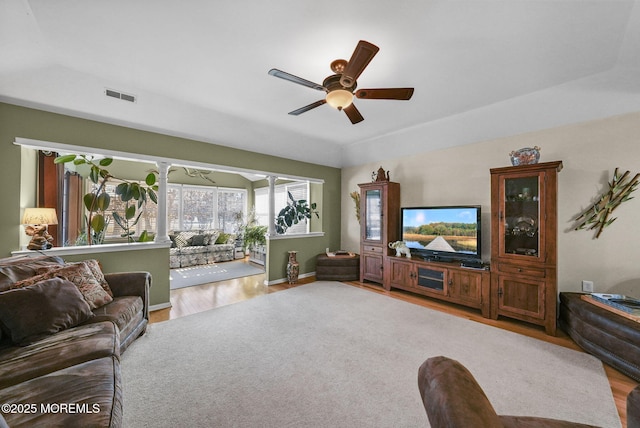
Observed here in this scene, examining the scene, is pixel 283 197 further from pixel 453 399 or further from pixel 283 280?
pixel 453 399

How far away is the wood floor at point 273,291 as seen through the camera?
203 cm

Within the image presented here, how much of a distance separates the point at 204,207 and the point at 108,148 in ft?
15.3

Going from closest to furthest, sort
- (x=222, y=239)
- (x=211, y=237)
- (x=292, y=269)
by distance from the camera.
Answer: (x=292, y=269), (x=211, y=237), (x=222, y=239)

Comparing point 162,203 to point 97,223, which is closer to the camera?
point 97,223

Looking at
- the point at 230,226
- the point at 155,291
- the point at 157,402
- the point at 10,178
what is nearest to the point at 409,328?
the point at 157,402

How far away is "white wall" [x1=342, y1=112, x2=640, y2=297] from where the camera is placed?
106 inches

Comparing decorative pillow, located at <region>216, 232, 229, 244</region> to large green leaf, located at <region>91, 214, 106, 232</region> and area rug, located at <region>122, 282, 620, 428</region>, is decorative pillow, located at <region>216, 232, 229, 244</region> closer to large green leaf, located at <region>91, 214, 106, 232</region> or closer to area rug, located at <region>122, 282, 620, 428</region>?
large green leaf, located at <region>91, 214, 106, 232</region>

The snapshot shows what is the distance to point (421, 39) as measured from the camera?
211 cm

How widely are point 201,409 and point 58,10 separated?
3.09 m

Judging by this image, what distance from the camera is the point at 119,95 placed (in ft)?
9.75

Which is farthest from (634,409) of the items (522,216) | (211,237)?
(211,237)

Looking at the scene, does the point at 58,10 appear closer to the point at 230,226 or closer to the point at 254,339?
the point at 254,339

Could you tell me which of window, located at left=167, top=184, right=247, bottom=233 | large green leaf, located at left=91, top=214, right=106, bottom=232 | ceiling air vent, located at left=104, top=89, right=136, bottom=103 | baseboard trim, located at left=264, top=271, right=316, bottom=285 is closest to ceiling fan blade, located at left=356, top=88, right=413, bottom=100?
ceiling air vent, located at left=104, top=89, right=136, bottom=103

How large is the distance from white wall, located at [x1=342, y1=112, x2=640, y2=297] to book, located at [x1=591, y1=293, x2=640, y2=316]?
1.46ft
